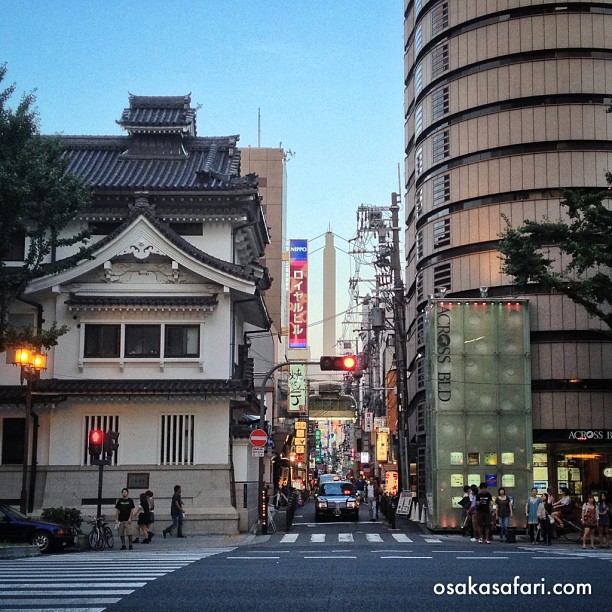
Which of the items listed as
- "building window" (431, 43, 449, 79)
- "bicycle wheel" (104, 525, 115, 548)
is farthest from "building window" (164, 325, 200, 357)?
"building window" (431, 43, 449, 79)

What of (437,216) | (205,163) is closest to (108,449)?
(205,163)

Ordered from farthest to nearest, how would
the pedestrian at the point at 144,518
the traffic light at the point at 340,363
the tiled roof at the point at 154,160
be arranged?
the tiled roof at the point at 154,160 < the traffic light at the point at 340,363 < the pedestrian at the point at 144,518

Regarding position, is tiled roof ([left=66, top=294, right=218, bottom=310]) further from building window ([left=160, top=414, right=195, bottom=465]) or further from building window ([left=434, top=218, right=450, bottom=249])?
building window ([left=434, top=218, right=450, bottom=249])

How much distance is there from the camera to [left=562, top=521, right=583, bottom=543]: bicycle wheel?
33.8 metres

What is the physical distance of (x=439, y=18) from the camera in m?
46.7

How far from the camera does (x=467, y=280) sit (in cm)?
4331

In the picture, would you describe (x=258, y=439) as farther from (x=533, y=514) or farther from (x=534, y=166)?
(x=534, y=166)

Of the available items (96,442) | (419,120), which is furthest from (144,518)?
(419,120)

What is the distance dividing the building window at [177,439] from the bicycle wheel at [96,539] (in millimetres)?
6834

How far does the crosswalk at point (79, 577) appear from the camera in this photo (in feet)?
45.0

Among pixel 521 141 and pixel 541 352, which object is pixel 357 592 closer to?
pixel 541 352

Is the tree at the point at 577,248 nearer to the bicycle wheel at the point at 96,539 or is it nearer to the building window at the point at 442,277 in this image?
the building window at the point at 442,277

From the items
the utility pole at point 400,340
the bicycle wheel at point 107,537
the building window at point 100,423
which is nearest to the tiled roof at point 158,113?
the utility pole at point 400,340

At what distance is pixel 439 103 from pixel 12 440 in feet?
84.1
